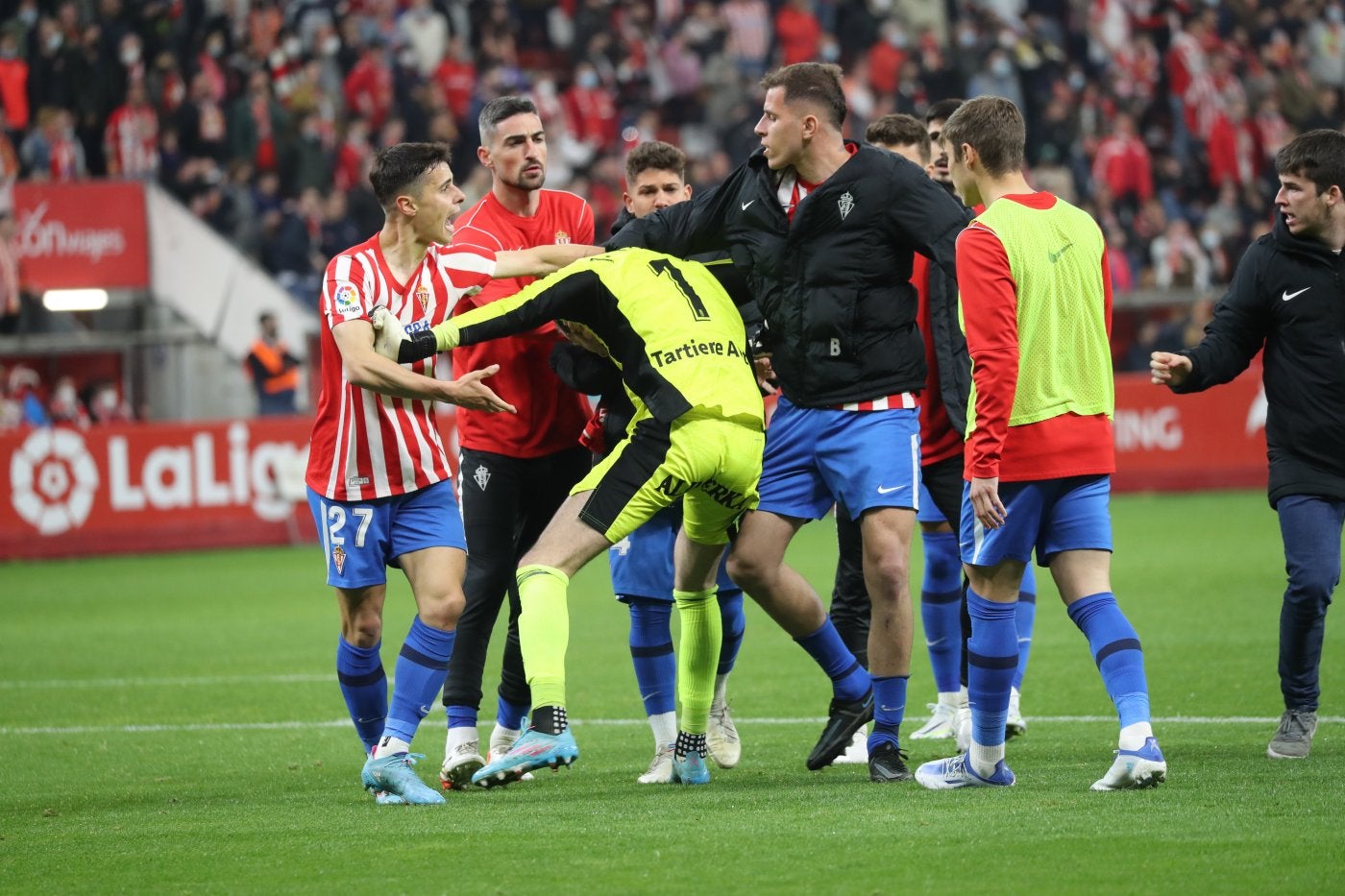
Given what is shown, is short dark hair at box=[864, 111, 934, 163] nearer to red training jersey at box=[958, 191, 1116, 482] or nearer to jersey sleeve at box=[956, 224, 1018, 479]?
red training jersey at box=[958, 191, 1116, 482]

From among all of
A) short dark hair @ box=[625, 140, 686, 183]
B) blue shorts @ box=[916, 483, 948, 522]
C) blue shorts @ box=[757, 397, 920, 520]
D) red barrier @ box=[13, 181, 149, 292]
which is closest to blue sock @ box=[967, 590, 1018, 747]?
blue shorts @ box=[757, 397, 920, 520]

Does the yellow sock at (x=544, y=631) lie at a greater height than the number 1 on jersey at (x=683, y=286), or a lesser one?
lesser

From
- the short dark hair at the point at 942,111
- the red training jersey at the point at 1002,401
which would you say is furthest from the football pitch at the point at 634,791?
the short dark hair at the point at 942,111

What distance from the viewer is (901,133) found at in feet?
25.9

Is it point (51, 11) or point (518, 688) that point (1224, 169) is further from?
point (518, 688)

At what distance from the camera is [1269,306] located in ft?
22.7

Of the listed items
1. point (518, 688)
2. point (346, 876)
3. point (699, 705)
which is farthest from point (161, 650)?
point (346, 876)

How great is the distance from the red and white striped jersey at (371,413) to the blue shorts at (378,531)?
0.18 feet

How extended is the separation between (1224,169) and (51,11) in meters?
14.7

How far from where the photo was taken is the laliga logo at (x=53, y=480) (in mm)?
17047

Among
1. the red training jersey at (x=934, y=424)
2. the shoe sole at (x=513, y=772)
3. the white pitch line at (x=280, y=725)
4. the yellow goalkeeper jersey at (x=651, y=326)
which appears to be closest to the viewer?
the shoe sole at (x=513, y=772)

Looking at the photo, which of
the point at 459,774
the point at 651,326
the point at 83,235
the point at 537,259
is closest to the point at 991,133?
the point at 651,326

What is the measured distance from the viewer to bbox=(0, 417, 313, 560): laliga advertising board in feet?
56.3

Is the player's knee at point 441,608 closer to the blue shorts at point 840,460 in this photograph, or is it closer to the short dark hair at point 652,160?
the blue shorts at point 840,460
